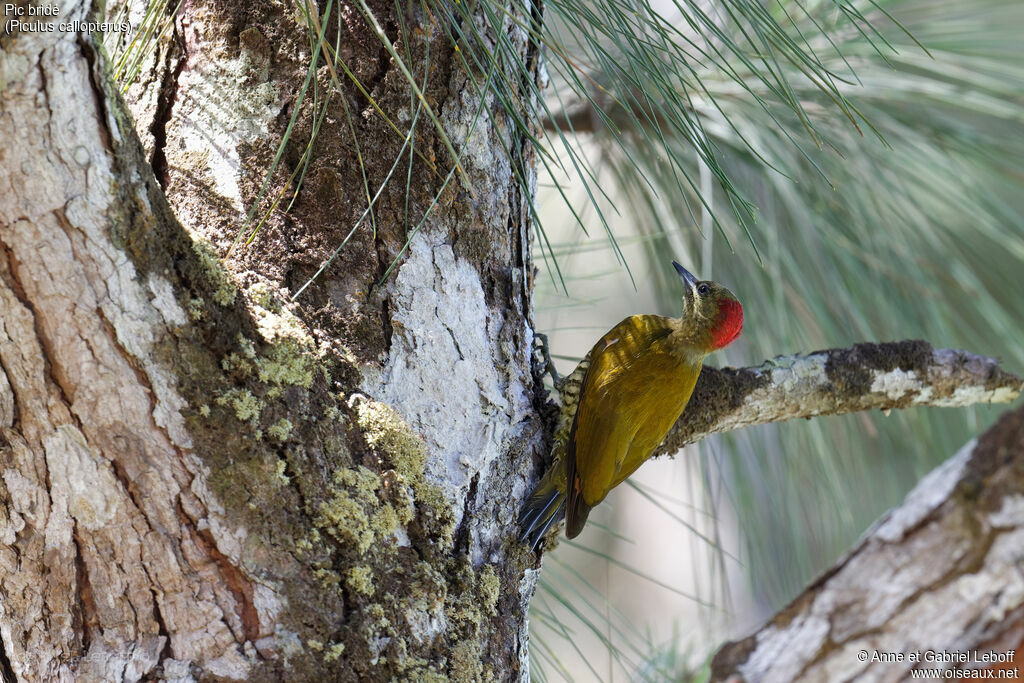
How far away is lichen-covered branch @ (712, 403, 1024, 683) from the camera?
71cm

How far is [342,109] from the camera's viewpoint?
3.62ft

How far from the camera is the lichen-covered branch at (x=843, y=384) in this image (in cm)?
139

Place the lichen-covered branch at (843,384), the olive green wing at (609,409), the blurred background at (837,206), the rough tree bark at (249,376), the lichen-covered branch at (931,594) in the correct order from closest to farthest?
the lichen-covered branch at (931,594)
the rough tree bark at (249,376)
the lichen-covered branch at (843,384)
the olive green wing at (609,409)
the blurred background at (837,206)

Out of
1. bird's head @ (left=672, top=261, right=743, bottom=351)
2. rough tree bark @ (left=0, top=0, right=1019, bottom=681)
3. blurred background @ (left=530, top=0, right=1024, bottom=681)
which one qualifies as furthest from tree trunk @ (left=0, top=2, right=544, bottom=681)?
bird's head @ (left=672, top=261, right=743, bottom=351)

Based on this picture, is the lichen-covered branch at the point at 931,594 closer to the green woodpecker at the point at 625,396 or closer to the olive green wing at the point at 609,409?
the green woodpecker at the point at 625,396

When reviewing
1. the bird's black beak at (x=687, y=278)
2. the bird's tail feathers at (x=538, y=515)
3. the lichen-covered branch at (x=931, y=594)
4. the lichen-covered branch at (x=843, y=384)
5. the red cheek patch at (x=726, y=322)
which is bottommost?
the lichen-covered branch at (x=931, y=594)

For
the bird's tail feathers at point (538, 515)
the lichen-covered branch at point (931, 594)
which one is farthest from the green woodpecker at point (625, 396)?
the lichen-covered branch at point (931, 594)

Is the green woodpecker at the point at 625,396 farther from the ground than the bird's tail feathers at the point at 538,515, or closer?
farther from the ground

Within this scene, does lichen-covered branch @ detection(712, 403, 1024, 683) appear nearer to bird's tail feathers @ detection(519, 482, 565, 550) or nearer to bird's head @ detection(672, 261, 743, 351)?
bird's tail feathers @ detection(519, 482, 565, 550)

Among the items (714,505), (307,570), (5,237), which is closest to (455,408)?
(307,570)

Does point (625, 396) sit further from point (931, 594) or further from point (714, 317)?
point (931, 594)

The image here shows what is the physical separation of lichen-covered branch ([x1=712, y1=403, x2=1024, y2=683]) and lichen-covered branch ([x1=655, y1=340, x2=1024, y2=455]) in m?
0.63

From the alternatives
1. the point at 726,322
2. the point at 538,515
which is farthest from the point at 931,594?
the point at 726,322

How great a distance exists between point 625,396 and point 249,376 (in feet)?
3.05
